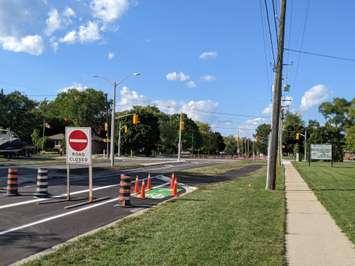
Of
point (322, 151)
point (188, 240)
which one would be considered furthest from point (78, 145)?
point (322, 151)

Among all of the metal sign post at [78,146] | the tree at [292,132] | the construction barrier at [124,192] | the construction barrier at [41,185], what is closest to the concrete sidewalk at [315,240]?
the construction barrier at [124,192]

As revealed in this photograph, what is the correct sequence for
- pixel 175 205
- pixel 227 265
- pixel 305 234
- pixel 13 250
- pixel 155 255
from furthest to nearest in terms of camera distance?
1. pixel 175 205
2. pixel 305 234
3. pixel 13 250
4. pixel 155 255
5. pixel 227 265

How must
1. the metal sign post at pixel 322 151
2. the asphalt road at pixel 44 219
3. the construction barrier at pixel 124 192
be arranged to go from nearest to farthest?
1. the asphalt road at pixel 44 219
2. the construction barrier at pixel 124 192
3. the metal sign post at pixel 322 151

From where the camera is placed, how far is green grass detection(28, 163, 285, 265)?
28.3 ft

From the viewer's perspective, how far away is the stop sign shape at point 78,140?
18.0m

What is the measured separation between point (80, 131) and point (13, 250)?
28.5ft

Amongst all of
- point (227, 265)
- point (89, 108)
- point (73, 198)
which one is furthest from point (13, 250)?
point (89, 108)

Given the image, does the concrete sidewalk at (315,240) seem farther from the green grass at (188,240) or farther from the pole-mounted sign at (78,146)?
the pole-mounted sign at (78,146)

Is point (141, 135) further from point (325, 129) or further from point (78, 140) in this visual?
point (78, 140)

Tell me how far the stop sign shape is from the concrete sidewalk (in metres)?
6.24

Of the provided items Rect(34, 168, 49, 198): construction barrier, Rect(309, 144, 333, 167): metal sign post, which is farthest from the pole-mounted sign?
Rect(309, 144, 333, 167): metal sign post

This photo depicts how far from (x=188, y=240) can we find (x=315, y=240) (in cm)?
242

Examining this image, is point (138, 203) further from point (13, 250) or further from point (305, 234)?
point (13, 250)

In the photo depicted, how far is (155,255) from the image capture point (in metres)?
8.89
